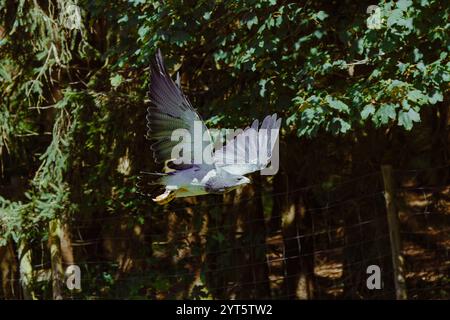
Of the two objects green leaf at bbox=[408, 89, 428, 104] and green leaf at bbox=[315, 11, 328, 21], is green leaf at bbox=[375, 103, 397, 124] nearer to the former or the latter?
green leaf at bbox=[408, 89, 428, 104]

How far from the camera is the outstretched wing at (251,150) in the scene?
4.78m

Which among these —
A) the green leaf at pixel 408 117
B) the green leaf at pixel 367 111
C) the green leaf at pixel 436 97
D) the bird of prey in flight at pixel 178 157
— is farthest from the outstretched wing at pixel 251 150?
the green leaf at pixel 436 97

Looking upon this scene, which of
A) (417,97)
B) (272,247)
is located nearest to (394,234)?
(272,247)

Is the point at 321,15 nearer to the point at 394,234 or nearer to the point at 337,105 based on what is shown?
the point at 337,105

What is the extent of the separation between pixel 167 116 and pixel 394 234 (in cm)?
296

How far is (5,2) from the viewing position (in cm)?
755

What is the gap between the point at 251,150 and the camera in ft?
16.3

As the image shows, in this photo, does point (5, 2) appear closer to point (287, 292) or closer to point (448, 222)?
point (287, 292)

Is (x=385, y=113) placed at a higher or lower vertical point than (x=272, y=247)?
higher

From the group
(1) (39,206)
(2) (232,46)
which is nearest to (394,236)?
(2) (232,46)

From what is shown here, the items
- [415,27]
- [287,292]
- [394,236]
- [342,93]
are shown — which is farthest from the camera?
[287,292]

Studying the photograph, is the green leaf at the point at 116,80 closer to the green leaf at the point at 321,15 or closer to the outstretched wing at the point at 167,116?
the green leaf at the point at 321,15

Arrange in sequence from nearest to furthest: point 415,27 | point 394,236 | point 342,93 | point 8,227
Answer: point 415,27
point 342,93
point 394,236
point 8,227
